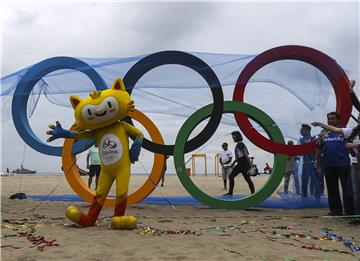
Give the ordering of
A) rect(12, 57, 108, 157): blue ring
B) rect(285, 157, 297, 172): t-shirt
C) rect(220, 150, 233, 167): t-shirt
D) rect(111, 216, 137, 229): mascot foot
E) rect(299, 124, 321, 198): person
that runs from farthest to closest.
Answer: rect(220, 150, 233, 167): t-shirt → rect(285, 157, 297, 172): t-shirt → rect(12, 57, 108, 157): blue ring → rect(299, 124, 321, 198): person → rect(111, 216, 137, 229): mascot foot

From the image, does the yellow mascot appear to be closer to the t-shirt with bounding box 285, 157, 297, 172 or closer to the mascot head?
the mascot head

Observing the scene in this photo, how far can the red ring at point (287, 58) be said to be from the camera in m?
7.89

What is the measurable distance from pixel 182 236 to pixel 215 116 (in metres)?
3.42

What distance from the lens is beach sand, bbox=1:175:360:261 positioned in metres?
4.28

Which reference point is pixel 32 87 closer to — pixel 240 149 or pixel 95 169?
pixel 95 169

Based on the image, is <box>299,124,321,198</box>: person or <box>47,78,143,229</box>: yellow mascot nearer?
<box>47,78,143,229</box>: yellow mascot

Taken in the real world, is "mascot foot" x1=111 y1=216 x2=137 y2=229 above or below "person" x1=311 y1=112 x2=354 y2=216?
below

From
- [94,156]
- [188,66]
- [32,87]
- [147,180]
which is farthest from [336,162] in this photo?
[32,87]

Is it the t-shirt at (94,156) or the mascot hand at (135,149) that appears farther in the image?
the t-shirt at (94,156)

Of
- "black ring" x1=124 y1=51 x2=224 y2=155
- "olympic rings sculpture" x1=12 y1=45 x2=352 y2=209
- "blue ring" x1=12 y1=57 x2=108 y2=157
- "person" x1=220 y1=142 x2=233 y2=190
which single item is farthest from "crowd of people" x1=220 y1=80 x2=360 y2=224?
"blue ring" x1=12 y1=57 x2=108 y2=157

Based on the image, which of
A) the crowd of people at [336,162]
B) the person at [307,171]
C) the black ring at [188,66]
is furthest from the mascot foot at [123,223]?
the person at [307,171]

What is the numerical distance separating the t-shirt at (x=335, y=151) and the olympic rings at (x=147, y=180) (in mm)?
3162

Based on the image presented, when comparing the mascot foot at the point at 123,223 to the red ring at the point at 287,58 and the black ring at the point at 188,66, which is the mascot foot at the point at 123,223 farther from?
the red ring at the point at 287,58

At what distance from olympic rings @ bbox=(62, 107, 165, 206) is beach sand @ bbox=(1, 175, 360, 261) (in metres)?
0.43
